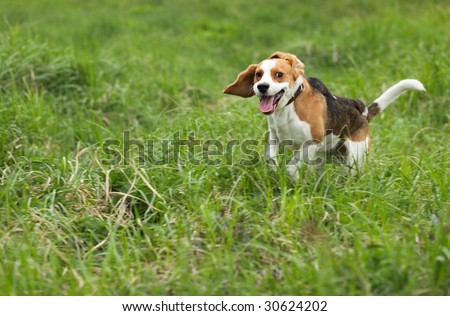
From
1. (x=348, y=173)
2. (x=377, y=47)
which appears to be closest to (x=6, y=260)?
(x=348, y=173)

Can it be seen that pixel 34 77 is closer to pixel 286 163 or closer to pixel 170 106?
pixel 170 106

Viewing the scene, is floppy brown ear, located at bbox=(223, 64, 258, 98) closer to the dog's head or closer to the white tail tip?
the dog's head

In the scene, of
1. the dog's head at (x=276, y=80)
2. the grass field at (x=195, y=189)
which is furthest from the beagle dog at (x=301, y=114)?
the grass field at (x=195, y=189)

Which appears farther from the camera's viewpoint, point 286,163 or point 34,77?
point 34,77

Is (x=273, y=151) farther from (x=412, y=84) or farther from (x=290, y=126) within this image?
Result: (x=412, y=84)

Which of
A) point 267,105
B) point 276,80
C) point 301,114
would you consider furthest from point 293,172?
point 276,80

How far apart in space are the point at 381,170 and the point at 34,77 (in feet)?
12.1

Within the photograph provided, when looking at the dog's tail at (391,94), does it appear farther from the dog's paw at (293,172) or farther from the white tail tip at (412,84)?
the dog's paw at (293,172)

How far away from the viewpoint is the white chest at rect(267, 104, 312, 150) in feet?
13.9

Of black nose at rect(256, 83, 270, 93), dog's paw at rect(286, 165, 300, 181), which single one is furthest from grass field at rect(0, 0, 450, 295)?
black nose at rect(256, 83, 270, 93)

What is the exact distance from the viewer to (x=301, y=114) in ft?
13.9

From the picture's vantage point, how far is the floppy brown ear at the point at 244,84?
4.43m

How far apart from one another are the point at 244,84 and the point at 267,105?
471mm
